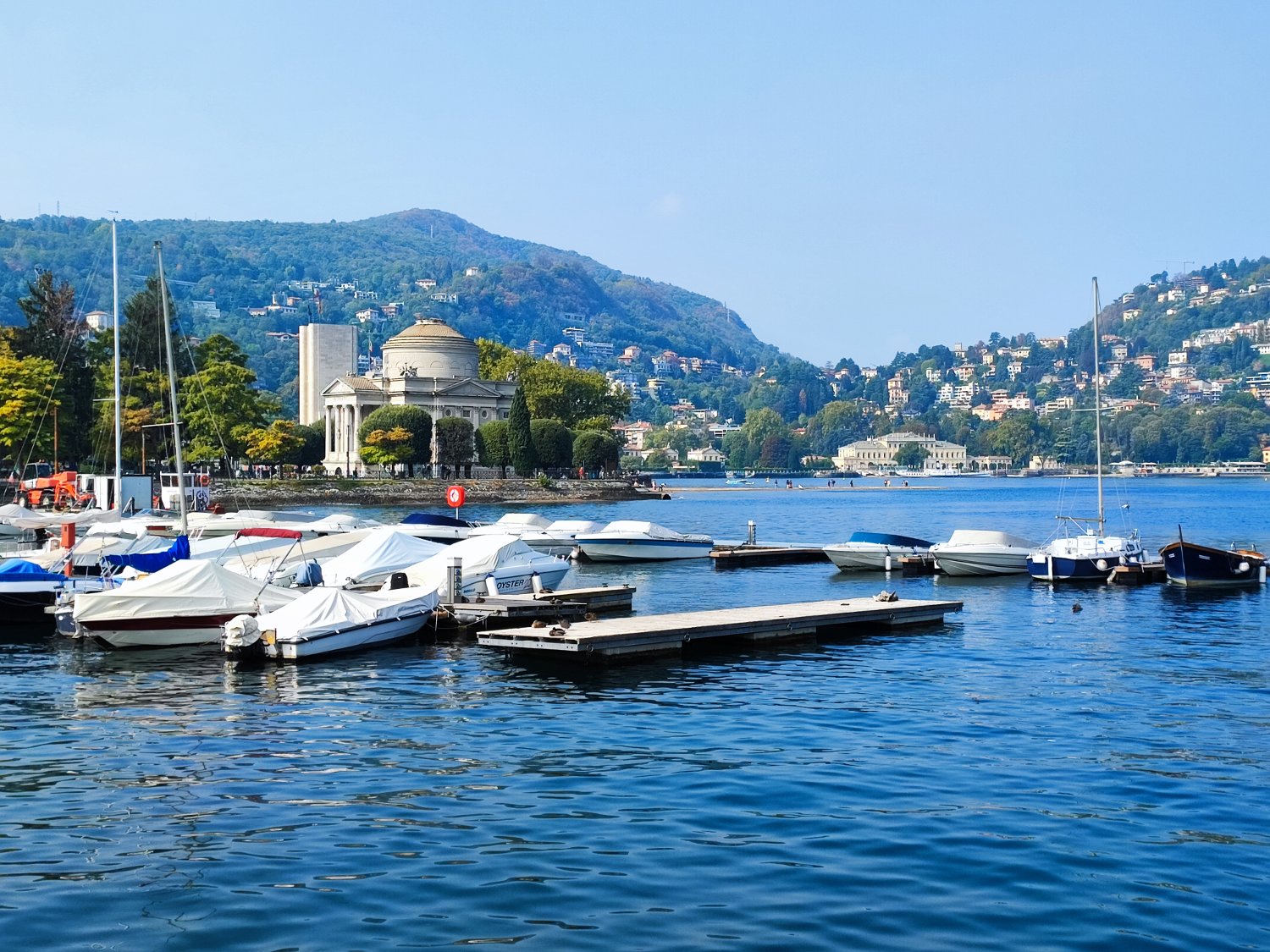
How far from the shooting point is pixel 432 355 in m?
157

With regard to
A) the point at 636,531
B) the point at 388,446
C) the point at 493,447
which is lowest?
the point at 636,531

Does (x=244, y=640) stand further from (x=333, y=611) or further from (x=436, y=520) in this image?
(x=436, y=520)

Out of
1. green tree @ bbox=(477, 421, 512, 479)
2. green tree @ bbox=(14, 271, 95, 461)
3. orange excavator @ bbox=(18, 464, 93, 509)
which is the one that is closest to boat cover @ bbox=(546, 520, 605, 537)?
orange excavator @ bbox=(18, 464, 93, 509)

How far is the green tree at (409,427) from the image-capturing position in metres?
132

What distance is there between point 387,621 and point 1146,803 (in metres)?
17.7

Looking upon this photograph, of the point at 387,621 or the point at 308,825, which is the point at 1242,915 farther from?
the point at 387,621

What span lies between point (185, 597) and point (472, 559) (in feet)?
29.0

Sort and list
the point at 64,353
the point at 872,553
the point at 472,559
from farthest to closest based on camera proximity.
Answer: the point at 64,353, the point at 872,553, the point at 472,559

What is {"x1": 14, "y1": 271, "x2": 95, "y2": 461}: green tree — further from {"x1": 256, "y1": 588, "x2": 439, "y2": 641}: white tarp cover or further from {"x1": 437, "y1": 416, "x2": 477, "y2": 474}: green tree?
{"x1": 256, "y1": 588, "x2": 439, "y2": 641}: white tarp cover

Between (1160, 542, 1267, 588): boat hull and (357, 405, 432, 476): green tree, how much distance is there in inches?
3709

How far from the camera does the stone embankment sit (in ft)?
360

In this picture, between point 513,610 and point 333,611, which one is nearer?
point 333,611

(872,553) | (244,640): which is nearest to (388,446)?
(872,553)

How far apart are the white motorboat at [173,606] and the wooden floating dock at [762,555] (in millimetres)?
26172
